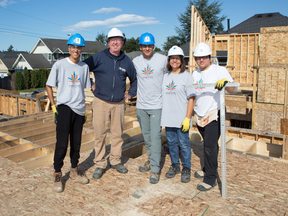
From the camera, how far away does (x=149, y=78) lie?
3688 millimetres

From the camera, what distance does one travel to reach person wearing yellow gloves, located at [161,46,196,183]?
348 centimetres

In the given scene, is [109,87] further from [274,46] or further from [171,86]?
[274,46]

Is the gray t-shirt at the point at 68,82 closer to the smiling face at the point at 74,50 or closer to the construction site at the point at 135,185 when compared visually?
the smiling face at the point at 74,50

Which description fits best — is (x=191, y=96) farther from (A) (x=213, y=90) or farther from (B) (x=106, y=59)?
(B) (x=106, y=59)

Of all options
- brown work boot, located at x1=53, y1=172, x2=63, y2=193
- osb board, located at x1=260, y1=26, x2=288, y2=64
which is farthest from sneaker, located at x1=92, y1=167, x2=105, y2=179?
osb board, located at x1=260, y1=26, x2=288, y2=64

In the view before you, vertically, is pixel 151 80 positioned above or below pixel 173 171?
above

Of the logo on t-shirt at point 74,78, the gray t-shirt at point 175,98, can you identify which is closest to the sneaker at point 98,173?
the gray t-shirt at point 175,98

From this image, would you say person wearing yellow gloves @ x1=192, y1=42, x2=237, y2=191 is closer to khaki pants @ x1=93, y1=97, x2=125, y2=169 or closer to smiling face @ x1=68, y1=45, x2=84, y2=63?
khaki pants @ x1=93, y1=97, x2=125, y2=169

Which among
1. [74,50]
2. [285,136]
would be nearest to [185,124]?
[74,50]

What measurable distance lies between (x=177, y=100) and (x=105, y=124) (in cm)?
117

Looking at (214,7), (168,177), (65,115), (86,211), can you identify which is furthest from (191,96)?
(214,7)

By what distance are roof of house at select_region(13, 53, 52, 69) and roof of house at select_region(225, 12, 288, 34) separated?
94.2ft

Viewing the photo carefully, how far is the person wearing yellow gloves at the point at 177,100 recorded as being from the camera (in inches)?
137

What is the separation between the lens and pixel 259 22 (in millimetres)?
26938
